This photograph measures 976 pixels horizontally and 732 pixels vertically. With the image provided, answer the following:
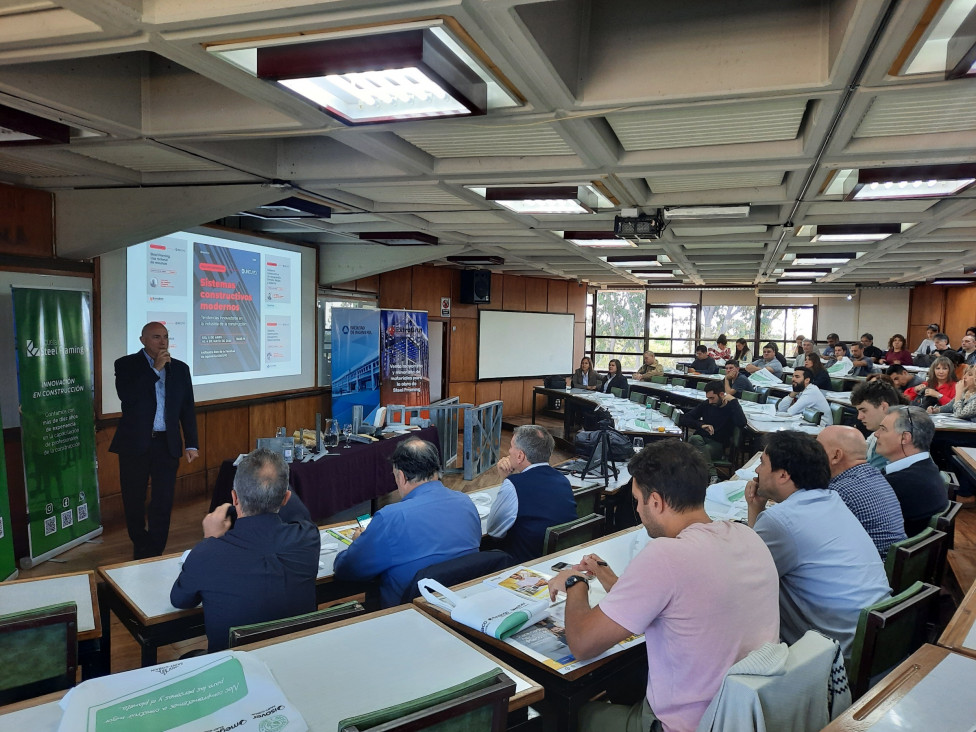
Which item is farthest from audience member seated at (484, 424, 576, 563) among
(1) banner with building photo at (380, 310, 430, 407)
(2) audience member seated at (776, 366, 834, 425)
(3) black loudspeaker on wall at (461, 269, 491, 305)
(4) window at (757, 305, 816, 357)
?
(4) window at (757, 305, 816, 357)

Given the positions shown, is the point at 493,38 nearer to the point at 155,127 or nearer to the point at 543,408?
the point at 155,127

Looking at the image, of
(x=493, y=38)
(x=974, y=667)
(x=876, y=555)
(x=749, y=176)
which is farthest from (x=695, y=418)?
(x=493, y=38)

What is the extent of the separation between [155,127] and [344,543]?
2.26 m

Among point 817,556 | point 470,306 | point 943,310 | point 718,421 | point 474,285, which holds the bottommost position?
point 718,421

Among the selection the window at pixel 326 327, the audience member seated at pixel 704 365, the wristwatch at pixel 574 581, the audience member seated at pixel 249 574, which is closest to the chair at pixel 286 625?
the audience member seated at pixel 249 574

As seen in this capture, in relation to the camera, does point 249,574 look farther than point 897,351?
No

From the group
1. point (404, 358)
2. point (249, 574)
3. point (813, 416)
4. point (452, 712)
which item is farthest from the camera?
point (404, 358)

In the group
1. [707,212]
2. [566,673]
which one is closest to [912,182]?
[707,212]

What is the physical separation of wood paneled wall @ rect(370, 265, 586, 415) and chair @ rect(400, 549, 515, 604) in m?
7.15

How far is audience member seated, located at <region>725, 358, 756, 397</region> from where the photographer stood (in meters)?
9.48

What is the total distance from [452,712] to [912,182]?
4.01 m

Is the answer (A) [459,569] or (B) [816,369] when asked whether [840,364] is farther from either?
(A) [459,569]

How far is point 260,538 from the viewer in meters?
2.26

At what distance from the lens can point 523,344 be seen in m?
14.2
